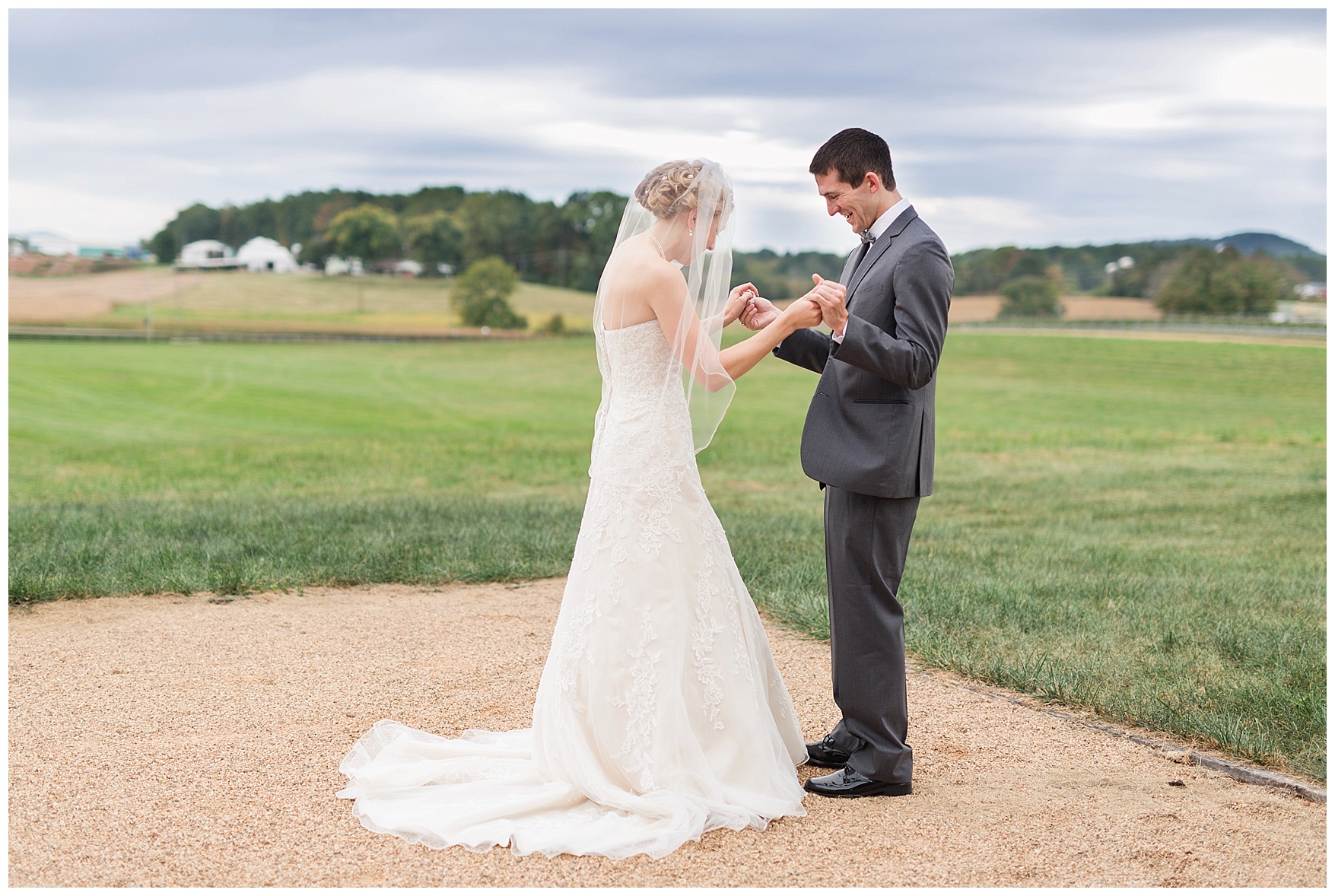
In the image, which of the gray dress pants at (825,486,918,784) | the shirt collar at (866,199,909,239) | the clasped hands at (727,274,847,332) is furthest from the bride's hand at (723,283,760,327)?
the gray dress pants at (825,486,918,784)

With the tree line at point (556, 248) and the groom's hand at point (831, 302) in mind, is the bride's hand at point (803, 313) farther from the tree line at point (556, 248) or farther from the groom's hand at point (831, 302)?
the tree line at point (556, 248)

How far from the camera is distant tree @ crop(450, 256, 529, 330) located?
43031 millimetres

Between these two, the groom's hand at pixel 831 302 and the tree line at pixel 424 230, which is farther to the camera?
the tree line at pixel 424 230

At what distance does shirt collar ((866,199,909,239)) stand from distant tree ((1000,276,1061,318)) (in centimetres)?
3997

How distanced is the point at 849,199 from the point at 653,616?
1646 millimetres

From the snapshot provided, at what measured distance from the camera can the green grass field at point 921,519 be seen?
19.7 feet

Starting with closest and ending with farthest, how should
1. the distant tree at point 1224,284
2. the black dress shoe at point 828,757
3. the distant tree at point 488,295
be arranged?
1. the black dress shoe at point 828,757
2. the distant tree at point 1224,284
3. the distant tree at point 488,295

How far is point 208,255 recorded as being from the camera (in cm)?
4409

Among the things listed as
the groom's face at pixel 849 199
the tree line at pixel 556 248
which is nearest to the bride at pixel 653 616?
the groom's face at pixel 849 199

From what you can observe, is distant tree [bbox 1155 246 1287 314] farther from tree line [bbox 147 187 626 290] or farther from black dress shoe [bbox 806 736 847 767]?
black dress shoe [bbox 806 736 847 767]

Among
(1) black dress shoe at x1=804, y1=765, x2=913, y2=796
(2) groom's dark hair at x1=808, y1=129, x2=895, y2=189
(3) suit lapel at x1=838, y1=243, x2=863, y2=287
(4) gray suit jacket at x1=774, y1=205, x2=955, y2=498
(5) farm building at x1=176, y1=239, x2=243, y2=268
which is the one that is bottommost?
(1) black dress shoe at x1=804, y1=765, x2=913, y2=796

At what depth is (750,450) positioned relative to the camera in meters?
20.0

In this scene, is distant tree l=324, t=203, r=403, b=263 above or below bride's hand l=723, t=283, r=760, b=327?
above

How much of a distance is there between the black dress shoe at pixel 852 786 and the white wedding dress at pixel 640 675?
107 millimetres
